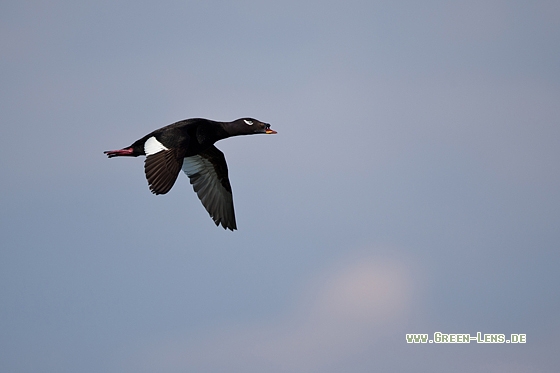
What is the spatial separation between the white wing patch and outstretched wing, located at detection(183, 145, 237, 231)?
452 centimetres

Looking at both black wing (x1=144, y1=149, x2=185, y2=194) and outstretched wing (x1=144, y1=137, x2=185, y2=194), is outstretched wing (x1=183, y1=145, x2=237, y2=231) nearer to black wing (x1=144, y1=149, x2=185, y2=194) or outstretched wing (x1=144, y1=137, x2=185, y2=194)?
outstretched wing (x1=144, y1=137, x2=185, y2=194)

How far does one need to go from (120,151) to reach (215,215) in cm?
478

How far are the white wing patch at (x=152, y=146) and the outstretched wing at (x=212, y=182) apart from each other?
4521mm

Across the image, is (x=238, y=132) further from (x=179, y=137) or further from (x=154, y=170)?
(x=154, y=170)

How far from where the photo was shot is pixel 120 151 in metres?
24.3

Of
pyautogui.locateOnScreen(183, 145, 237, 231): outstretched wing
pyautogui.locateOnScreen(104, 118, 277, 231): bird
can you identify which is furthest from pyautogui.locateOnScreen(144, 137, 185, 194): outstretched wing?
pyautogui.locateOnScreen(183, 145, 237, 231): outstretched wing

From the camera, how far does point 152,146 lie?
23531 millimetres

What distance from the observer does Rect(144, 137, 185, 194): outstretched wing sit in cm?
2203

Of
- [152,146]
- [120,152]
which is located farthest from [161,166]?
[120,152]

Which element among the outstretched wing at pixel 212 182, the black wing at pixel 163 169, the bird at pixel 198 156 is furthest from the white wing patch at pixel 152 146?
the outstretched wing at pixel 212 182

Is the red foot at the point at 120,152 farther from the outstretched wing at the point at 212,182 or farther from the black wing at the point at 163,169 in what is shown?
the outstretched wing at the point at 212,182

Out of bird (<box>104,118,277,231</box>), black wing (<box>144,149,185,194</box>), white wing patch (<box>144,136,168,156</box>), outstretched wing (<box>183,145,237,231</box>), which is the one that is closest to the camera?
black wing (<box>144,149,185,194</box>)

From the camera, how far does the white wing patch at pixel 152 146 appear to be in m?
23.3

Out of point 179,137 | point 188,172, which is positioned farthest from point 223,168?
point 179,137
